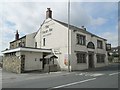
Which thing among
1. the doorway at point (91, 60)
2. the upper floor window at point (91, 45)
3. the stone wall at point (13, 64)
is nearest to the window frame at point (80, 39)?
the upper floor window at point (91, 45)

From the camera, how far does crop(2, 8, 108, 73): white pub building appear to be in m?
26.2

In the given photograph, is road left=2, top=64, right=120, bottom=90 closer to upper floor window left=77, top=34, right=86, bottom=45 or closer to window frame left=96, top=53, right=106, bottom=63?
upper floor window left=77, top=34, right=86, bottom=45

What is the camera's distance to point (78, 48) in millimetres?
29328

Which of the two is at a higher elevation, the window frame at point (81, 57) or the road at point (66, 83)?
the window frame at point (81, 57)

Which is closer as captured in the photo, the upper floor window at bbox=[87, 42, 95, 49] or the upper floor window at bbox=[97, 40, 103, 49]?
the upper floor window at bbox=[87, 42, 95, 49]

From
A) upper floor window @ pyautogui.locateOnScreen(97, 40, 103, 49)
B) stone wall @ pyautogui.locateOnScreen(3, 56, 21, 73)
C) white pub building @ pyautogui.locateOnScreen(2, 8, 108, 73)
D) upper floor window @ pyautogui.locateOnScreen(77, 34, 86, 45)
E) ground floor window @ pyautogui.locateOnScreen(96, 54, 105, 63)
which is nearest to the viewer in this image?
stone wall @ pyautogui.locateOnScreen(3, 56, 21, 73)

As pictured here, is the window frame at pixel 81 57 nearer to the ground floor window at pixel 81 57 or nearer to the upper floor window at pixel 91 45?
the ground floor window at pixel 81 57

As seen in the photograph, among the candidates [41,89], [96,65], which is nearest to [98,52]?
[96,65]

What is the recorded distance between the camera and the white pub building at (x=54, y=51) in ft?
86.0

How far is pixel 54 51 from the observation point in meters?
30.0

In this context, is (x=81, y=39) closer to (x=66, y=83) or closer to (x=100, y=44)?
(x=100, y=44)

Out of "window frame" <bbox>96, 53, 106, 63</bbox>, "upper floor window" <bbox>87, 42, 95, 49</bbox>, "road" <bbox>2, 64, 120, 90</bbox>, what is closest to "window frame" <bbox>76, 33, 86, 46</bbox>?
"upper floor window" <bbox>87, 42, 95, 49</bbox>

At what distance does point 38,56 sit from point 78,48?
6.63m

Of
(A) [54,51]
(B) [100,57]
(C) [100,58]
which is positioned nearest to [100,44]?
(B) [100,57]
